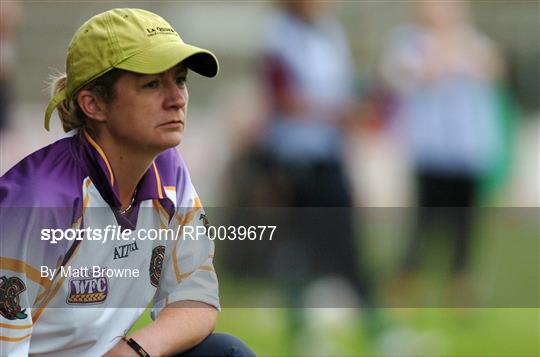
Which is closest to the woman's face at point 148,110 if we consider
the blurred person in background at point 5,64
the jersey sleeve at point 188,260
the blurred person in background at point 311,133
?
the jersey sleeve at point 188,260

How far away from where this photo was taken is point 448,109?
21.0 ft

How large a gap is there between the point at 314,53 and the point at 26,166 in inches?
112

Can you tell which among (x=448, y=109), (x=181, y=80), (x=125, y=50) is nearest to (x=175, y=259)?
(x=181, y=80)

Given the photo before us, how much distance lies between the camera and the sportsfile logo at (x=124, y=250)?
129 inches

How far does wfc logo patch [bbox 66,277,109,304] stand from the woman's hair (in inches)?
16.3

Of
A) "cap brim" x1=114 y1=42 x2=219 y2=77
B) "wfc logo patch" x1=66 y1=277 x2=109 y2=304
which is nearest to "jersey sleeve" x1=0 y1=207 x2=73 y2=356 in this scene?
"wfc logo patch" x1=66 y1=277 x2=109 y2=304

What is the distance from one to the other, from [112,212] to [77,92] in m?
0.32

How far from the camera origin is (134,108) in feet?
10.7

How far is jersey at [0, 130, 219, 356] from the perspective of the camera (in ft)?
9.89

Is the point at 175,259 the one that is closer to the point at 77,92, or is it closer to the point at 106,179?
the point at 106,179

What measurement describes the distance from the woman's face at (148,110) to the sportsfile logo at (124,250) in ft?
0.85

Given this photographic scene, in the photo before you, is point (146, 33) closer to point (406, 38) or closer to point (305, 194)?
point (305, 194)

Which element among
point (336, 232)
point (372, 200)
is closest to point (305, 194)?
point (336, 232)

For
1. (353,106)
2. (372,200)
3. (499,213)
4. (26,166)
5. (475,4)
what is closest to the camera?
(26,166)
